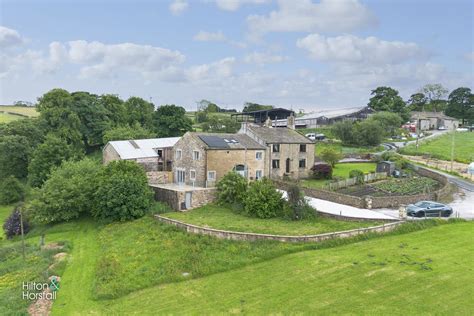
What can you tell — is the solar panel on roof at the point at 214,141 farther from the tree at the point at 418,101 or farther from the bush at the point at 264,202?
the tree at the point at 418,101

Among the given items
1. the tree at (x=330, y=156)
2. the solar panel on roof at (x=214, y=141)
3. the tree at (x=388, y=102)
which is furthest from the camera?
the tree at (x=388, y=102)

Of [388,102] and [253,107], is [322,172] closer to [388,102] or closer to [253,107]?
[388,102]

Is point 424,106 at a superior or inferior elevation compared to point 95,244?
superior

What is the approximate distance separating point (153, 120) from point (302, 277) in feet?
203

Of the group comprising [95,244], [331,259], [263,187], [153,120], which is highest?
[153,120]

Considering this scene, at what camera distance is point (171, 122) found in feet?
246

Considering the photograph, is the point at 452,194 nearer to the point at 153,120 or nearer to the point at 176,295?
the point at 176,295

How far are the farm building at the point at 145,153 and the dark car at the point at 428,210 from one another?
27919 millimetres

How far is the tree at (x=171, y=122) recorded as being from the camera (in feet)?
246

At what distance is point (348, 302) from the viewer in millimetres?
18234

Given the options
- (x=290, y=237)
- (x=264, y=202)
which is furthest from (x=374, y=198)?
(x=290, y=237)

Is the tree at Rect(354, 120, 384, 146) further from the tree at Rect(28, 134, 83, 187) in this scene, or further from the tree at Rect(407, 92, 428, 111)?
the tree at Rect(407, 92, 428, 111)

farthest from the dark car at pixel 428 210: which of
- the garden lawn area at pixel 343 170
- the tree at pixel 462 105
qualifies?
the tree at pixel 462 105

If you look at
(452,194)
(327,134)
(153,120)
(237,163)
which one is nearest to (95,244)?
(237,163)
